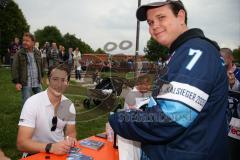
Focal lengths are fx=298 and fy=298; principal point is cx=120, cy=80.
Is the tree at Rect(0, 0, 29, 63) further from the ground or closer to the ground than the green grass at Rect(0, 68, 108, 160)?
further from the ground

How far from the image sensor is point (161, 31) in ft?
5.77

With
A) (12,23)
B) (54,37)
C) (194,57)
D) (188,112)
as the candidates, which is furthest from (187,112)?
(54,37)

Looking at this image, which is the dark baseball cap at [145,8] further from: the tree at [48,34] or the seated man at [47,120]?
the tree at [48,34]

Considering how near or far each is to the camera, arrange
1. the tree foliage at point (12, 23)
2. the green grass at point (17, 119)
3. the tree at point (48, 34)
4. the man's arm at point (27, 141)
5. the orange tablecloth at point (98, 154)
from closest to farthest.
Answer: the orange tablecloth at point (98, 154) < the man's arm at point (27, 141) < the green grass at point (17, 119) < the tree foliage at point (12, 23) < the tree at point (48, 34)

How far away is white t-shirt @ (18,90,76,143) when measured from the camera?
9.06 feet

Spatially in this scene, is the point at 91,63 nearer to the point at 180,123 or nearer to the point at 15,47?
the point at 180,123

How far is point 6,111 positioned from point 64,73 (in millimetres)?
4906

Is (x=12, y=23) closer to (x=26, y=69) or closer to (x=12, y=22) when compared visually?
(x=12, y=22)

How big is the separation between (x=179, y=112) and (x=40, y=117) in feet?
5.87

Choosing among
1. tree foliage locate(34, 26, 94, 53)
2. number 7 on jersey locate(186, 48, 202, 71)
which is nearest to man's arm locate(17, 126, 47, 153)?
number 7 on jersey locate(186, 48, 202, 71)

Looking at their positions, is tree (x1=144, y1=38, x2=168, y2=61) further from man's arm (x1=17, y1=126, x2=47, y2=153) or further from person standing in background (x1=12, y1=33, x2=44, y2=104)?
person standing in background (x1=12, y1=33, x2=44, y2=104)

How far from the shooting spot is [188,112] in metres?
1.40

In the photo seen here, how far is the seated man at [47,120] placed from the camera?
8.76ft

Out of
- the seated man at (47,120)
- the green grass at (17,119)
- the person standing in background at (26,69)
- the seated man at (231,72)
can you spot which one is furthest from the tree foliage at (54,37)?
the seated man at (47,120)
